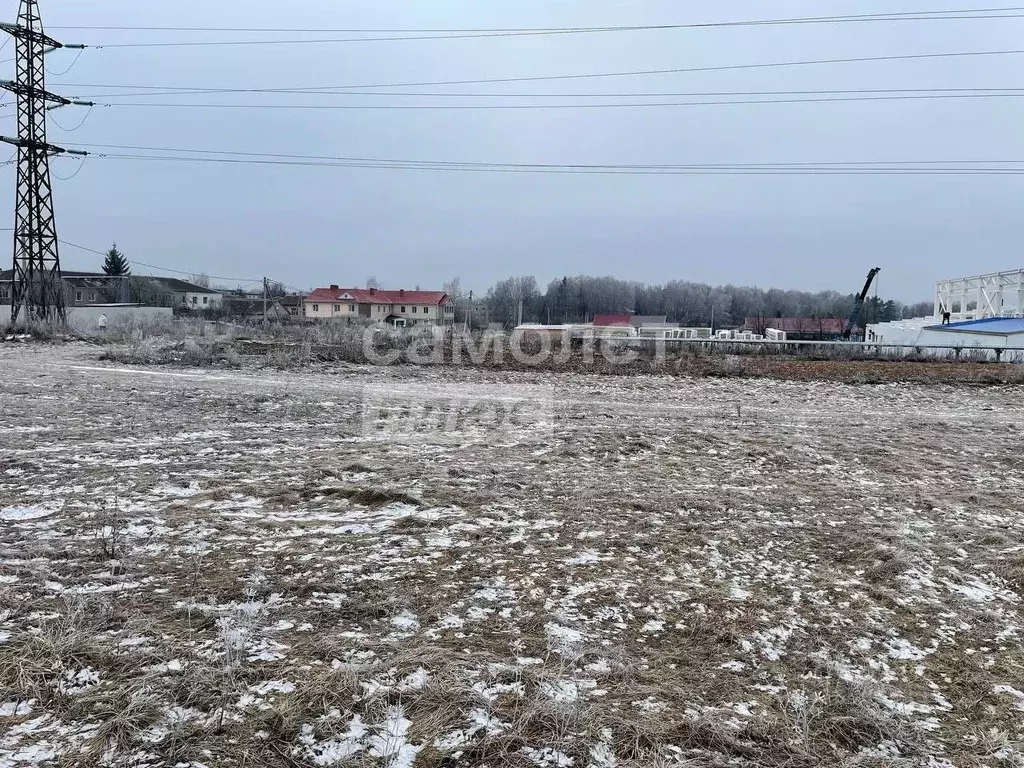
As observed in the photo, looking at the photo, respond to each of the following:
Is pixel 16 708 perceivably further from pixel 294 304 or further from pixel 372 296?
pixel 294 304

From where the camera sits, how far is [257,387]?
517 inches

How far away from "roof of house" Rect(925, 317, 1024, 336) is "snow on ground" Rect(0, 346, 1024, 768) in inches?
1078

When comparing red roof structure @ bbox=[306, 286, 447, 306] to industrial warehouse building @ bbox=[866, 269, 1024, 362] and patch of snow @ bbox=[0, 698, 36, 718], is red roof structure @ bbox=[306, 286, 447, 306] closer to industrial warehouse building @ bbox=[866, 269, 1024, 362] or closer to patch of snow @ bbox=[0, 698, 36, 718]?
industrial warehouse building @ bbox=[866, 269, 1024, 362]

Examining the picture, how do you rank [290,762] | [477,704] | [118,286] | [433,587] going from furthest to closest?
[118,286] → [433,587] → [477,704] → [290,762]

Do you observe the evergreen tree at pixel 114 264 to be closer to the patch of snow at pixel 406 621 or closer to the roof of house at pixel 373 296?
the roof of house at pixel 373 296

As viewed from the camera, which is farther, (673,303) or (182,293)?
(673,303)

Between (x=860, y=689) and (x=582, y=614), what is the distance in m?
1.40

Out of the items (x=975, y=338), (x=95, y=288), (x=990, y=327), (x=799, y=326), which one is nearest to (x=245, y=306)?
(x=95, y=288)

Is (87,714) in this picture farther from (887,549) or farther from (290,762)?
(887,549)

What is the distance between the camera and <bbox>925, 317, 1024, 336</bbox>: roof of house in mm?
28469

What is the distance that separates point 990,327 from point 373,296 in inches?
2587

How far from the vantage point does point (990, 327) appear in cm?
3080

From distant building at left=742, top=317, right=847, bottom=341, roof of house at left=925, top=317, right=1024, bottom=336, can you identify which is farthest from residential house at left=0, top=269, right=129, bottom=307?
roof of house at left=925, top=317, right=1024, bottom=336

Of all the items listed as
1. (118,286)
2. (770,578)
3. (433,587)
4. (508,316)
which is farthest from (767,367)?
(118,286)
